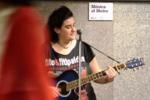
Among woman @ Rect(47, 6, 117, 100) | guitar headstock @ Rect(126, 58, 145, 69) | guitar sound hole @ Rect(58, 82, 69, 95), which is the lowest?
guitar sound hole @ Rect(58, 82, 69, 95)

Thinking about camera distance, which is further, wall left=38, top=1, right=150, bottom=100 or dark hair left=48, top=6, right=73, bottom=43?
wall left=38, top=1, right=150, bottom=100

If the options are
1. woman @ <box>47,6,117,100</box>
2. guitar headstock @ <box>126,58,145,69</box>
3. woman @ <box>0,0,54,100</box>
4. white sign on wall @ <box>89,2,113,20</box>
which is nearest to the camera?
woman @ <box>0,0,54,100</box>

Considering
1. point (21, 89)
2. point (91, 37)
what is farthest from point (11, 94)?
point (91, 37)

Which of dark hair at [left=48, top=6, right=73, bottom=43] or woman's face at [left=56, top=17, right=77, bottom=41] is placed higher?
dark hair at [left=48, top=6, right=73, bottom=43]

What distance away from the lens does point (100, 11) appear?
323 centimetres

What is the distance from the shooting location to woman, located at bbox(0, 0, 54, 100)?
58cm

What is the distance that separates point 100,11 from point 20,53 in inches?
105

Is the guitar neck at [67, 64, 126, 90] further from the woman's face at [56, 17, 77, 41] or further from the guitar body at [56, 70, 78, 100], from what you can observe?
the woman's face at [56, 17, 77, 41]

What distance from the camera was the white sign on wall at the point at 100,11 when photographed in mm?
3211

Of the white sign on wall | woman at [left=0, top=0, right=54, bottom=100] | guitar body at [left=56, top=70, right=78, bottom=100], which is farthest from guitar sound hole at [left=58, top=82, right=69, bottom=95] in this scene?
woman at [left=0, top=0, right=54, bottom=100]

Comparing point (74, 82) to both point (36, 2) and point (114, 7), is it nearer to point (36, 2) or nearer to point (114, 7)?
point (114, 7)

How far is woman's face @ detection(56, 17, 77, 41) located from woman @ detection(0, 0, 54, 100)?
1983mm

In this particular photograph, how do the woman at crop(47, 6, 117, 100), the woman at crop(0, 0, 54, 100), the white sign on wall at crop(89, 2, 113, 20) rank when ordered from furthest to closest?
the white sign on wall at crop(89, 2, 113, 20), the woman at crop(47, 6, 117, 100), the woman at crop(0, 0, 54, 100)

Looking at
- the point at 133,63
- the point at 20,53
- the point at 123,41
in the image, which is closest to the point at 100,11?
the point at 123,41
